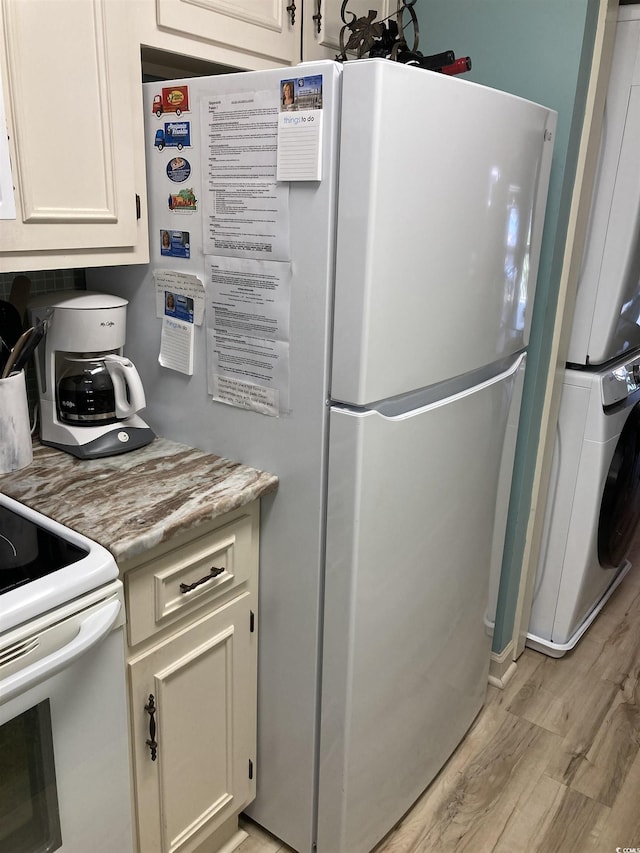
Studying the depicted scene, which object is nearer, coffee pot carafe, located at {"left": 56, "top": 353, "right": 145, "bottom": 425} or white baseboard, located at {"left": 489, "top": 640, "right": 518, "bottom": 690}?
coffee pot carafe, located at {"left": 56, "top": 353, "right": 145, "bottom": 425}

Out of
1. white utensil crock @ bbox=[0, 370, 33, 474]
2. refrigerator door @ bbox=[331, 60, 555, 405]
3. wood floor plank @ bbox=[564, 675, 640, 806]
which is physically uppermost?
refrigerator door @ bbox=[331, 60, 555, 405]

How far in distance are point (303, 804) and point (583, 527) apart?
120 centimetres

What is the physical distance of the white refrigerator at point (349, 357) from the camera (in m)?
1.14

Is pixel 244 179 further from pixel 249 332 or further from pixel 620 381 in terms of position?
pixel 620 381

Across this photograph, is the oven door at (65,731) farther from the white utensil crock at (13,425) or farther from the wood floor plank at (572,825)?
the wood floor plank at (572,825)

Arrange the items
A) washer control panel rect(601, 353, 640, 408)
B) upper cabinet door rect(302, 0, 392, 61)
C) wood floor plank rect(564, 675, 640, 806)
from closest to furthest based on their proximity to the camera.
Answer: upper cabinet door rect(302, 0, 392, 61), wood floor plank rect(564, 675, 640, 806), washer control panel rect(601, 353, 640, 408)

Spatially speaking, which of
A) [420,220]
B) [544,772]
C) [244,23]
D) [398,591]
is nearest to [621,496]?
[544,772]

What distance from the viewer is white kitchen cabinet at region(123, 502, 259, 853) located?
1.21 meters

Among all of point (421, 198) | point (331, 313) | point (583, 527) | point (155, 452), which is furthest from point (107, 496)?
point (583, 527)

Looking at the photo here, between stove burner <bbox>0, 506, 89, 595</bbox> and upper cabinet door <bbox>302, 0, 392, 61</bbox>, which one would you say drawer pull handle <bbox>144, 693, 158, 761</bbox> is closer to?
stove burner <bbox>0, 506, 89, 595</bbox>

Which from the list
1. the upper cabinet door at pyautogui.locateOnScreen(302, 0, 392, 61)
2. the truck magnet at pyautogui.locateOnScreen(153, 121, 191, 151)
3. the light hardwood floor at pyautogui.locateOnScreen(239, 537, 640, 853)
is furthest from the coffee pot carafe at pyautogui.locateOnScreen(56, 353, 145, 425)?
the light hardwood floor at pyautogui.locateOnScreen(239, 537, 640, 853)

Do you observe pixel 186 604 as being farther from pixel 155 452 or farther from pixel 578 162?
pixel 578 162

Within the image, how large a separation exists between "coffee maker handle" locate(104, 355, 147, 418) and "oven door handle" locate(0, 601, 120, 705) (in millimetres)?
517

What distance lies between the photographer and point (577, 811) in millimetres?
1719
